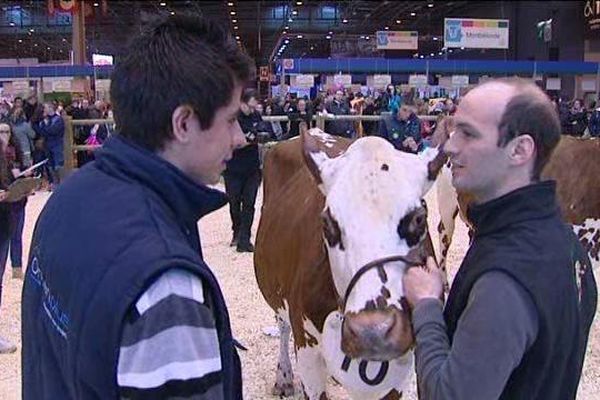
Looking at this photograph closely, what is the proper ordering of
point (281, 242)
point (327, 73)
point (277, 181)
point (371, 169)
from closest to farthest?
point (371, 169), point (281, 242), point (277, 181), point (327, 73)

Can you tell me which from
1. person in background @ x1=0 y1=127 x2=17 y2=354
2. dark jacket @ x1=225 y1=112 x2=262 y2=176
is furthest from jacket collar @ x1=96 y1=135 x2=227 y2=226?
dark jacket @ x1=225 y1=112 x2=262 y2=176

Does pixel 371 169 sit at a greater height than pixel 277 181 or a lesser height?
greater

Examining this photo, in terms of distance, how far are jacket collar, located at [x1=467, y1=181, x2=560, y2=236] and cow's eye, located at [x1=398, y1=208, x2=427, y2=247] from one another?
2.05 feet

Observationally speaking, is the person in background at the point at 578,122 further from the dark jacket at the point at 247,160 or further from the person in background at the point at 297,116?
the dark jacket at the point at 247,160

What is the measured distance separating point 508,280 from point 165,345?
77 cm

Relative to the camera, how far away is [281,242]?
364 cm

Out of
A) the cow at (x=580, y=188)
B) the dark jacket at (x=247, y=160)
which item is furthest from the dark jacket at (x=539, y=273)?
the dark jacket at (x=247, y=160)

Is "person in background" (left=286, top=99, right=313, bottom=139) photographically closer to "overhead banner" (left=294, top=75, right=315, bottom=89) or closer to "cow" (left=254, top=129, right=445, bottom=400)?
"overhead banner" (left=294, top=75, right=315, bottom=89)

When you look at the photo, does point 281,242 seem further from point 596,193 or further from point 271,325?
point 596,193

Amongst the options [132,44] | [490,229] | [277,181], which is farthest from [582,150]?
[132,44]

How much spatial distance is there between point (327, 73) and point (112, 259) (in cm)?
2618

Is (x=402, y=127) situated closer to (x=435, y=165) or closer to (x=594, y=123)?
(x=435, y=165)

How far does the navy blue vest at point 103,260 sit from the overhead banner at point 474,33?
24147 mm

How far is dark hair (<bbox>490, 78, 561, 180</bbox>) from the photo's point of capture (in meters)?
1.58
